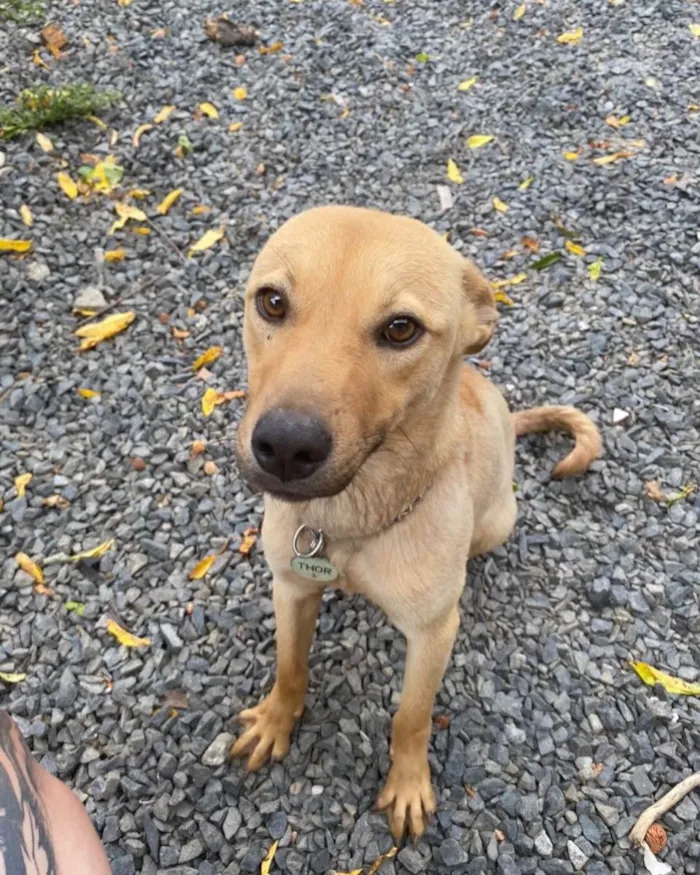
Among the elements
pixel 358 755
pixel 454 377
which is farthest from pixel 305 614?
pixel 454 377

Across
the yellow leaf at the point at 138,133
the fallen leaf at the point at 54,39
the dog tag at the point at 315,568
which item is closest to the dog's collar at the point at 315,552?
the dog tag at the point at 315,568

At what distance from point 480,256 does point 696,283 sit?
1.45 m

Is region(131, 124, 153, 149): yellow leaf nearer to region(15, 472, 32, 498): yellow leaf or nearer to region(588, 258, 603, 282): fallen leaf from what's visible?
region(15, 472, 32, 498): yellow leaf

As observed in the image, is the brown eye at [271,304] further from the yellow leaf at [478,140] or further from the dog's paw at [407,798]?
the yellow leaf at [478,140]

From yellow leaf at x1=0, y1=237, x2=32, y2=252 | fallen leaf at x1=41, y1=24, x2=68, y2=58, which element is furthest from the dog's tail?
fallen leaf at x1=41, y1=24, x2=68, y2=58

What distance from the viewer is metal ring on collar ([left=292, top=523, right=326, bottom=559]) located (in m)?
2.56

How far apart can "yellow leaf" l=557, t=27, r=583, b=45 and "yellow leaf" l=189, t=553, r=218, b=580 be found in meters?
6.11

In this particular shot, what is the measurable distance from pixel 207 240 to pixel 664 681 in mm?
3928

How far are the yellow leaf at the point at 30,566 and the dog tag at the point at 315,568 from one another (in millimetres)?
1680

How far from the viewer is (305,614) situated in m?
3.03

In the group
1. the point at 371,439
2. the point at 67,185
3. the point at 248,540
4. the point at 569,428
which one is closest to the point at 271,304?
the point at 371,439

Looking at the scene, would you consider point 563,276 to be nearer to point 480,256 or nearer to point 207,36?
point 480,256

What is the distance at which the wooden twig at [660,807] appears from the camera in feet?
9.70

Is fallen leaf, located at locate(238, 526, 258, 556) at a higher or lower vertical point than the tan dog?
lower
